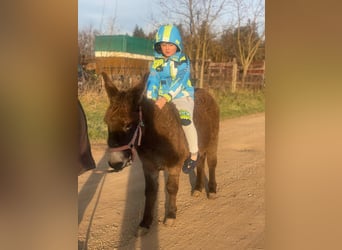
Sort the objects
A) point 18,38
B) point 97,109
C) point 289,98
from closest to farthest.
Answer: point 18,38, point 289,98, point 97,109

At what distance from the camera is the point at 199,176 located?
1.17m

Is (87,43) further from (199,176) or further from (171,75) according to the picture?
(199,176)

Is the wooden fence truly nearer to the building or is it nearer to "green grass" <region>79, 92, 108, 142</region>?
the building

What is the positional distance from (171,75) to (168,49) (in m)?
0.07

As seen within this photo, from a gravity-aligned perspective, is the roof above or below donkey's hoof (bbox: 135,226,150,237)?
above

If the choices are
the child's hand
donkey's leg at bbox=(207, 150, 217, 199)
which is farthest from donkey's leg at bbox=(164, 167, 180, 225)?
the child's hand

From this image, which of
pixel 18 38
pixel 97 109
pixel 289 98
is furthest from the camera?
pixel 97 109

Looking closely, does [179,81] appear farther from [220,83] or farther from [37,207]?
[37,207]

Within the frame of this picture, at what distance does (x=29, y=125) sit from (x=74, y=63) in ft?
0.56

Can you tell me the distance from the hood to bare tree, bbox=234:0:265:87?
179mm

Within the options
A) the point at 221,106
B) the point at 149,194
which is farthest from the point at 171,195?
the point at 221,106

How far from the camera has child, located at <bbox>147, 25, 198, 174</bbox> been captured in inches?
42.4

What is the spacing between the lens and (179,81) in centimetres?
110

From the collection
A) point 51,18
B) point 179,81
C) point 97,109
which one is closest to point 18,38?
point 51,18
